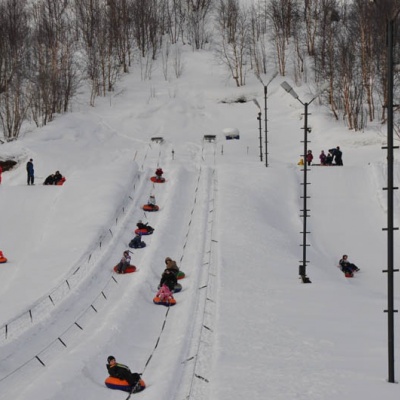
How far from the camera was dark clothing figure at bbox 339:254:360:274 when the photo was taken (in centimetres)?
2833

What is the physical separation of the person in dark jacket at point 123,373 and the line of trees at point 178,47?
136 feet

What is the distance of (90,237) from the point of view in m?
27.5

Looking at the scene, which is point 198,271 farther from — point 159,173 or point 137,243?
point 159,173

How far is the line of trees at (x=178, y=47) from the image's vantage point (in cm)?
5559

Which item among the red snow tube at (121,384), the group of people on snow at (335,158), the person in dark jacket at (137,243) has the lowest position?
the red snow tube at (121,384)

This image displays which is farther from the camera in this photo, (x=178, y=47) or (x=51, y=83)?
(x=178, y=47)

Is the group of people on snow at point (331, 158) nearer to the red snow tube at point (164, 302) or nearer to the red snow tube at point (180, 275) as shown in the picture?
the red snow tube at point (180, 275)

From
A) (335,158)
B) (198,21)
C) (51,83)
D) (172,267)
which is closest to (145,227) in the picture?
(172,267)

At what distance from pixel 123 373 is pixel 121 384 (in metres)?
0.26

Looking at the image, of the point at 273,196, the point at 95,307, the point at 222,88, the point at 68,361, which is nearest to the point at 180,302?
the point at 95,307

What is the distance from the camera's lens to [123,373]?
582 inches

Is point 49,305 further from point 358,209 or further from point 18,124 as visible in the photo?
point 18,124

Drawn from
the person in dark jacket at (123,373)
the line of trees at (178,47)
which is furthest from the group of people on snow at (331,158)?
the person in dark jacket at (123,373)

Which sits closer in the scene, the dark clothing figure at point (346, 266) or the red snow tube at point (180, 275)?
the red snow tube at point (180, 275)
